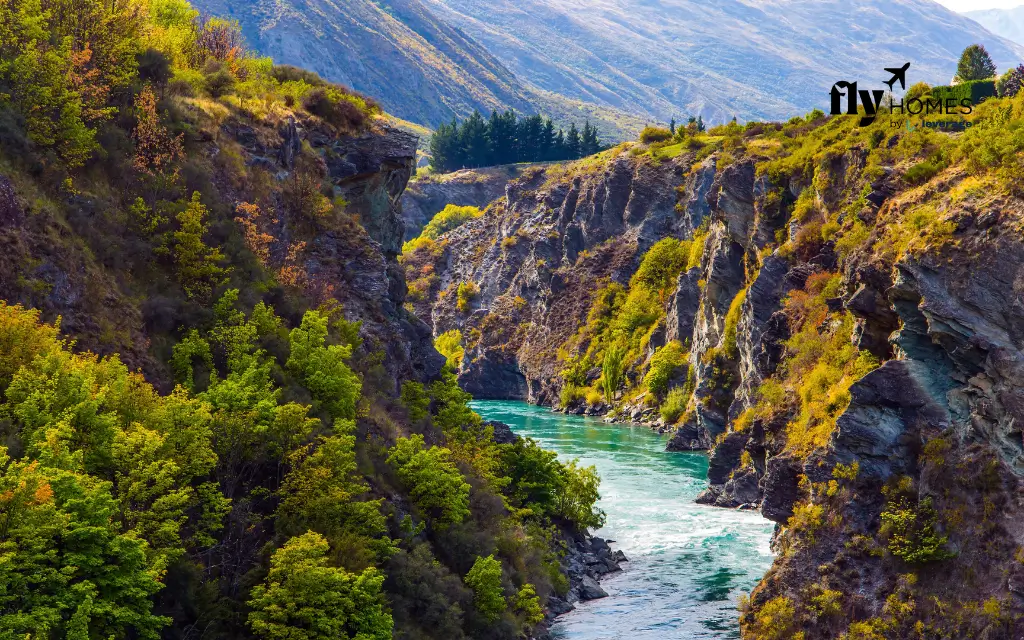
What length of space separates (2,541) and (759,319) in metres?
63.8

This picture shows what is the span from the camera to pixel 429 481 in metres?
43.7

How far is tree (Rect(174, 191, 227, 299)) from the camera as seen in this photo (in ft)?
140

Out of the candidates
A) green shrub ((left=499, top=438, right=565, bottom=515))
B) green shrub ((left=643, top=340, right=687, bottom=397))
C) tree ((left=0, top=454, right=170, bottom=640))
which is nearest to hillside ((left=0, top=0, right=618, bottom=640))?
tree ((left=0, top=454, right=170, bottom=640))

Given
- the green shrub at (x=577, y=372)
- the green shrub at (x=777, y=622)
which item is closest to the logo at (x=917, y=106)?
the green shrub at (x=777, y=622)

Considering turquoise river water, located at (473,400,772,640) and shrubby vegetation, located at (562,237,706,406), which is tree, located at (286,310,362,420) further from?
shrubby vegetation, located at (562,237,706,406)

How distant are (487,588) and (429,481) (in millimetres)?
5222

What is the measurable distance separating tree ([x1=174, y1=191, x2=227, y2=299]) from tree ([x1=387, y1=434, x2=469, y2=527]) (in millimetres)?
10785

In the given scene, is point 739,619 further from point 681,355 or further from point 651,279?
point 651,279

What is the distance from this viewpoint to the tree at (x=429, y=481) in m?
43.8

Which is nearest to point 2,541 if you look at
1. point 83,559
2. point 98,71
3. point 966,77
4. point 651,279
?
point 83,559

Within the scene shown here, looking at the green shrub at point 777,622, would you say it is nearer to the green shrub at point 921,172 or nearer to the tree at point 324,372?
the tree at point 324,372

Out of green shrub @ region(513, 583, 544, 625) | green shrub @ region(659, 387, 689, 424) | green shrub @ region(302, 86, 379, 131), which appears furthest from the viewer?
green shrub @ region(659, 387, 689, 424)

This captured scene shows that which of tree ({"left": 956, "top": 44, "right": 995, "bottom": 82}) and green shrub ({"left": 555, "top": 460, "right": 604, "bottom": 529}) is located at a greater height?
tree ({"left": 956, "top": 44, "right": 995, "bottom": 82})

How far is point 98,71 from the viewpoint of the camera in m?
44.6
